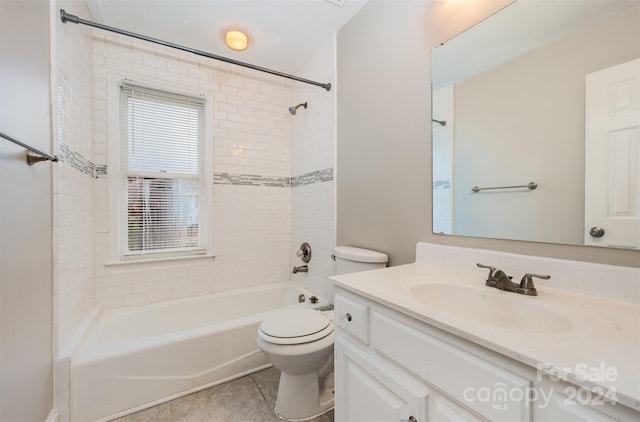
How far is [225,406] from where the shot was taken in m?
1.50

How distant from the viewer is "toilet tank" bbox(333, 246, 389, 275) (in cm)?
152

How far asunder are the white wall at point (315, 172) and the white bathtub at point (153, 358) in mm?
410

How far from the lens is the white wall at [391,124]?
129 centimetres

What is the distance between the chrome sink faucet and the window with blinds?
2192 millimetres

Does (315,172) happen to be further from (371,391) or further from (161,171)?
(371,391)

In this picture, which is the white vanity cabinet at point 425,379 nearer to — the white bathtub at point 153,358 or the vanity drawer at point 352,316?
the vanity drawer at point 352,316

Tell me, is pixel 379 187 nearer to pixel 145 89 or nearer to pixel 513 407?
pixel 513 407

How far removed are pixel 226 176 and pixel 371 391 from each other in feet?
6.78

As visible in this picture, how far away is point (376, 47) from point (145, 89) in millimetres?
1852

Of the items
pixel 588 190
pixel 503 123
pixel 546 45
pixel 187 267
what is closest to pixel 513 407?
pixel 588 190

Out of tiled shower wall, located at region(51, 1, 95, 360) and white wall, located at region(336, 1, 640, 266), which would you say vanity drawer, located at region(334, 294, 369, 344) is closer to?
white wall, located at region(336, 1, 640, 266)

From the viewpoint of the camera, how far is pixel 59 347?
4.20ft

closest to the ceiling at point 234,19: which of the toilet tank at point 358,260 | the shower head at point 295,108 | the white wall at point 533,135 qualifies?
the shower head at point 295,108

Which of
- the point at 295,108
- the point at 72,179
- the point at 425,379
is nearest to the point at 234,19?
the point at 295,108
